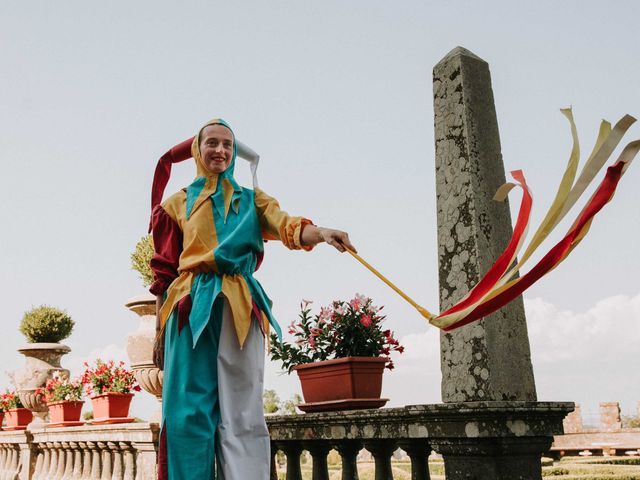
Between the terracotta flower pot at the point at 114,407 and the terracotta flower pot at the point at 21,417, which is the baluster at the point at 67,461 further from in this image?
the terracotta flower pot at the point at 21,417

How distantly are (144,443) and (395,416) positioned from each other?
93.1 inches

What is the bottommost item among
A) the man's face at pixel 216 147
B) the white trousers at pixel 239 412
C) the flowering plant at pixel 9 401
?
the white trousers at pixel 239 412

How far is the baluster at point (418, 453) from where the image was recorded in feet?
9.84

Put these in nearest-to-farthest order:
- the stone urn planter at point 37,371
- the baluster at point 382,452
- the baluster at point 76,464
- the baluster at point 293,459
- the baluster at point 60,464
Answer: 1. the baluster at point 382,452
2. the baluster at point 293,459
3. the baluster at point 76,464
4. the baluster at point 60,464
5. the stone urn planter at point 37,371

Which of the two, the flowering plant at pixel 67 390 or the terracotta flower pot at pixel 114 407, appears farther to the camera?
the flowering plant at pixel 67 390

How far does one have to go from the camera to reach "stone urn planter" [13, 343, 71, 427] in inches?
322

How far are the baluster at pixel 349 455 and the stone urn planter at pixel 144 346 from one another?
204 cm

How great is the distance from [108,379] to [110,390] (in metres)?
0.15

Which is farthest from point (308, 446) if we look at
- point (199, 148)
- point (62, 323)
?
point (62, 323)

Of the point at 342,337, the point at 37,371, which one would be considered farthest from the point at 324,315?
the point at 37,371

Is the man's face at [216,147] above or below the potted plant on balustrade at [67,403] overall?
above

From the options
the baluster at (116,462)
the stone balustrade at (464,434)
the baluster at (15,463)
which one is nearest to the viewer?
the stone balustrade at (464,434)

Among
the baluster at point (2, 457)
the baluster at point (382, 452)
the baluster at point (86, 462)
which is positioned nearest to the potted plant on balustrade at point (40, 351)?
the baluster at point (2, 457)

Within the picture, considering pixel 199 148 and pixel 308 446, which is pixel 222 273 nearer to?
pixel 199 148
